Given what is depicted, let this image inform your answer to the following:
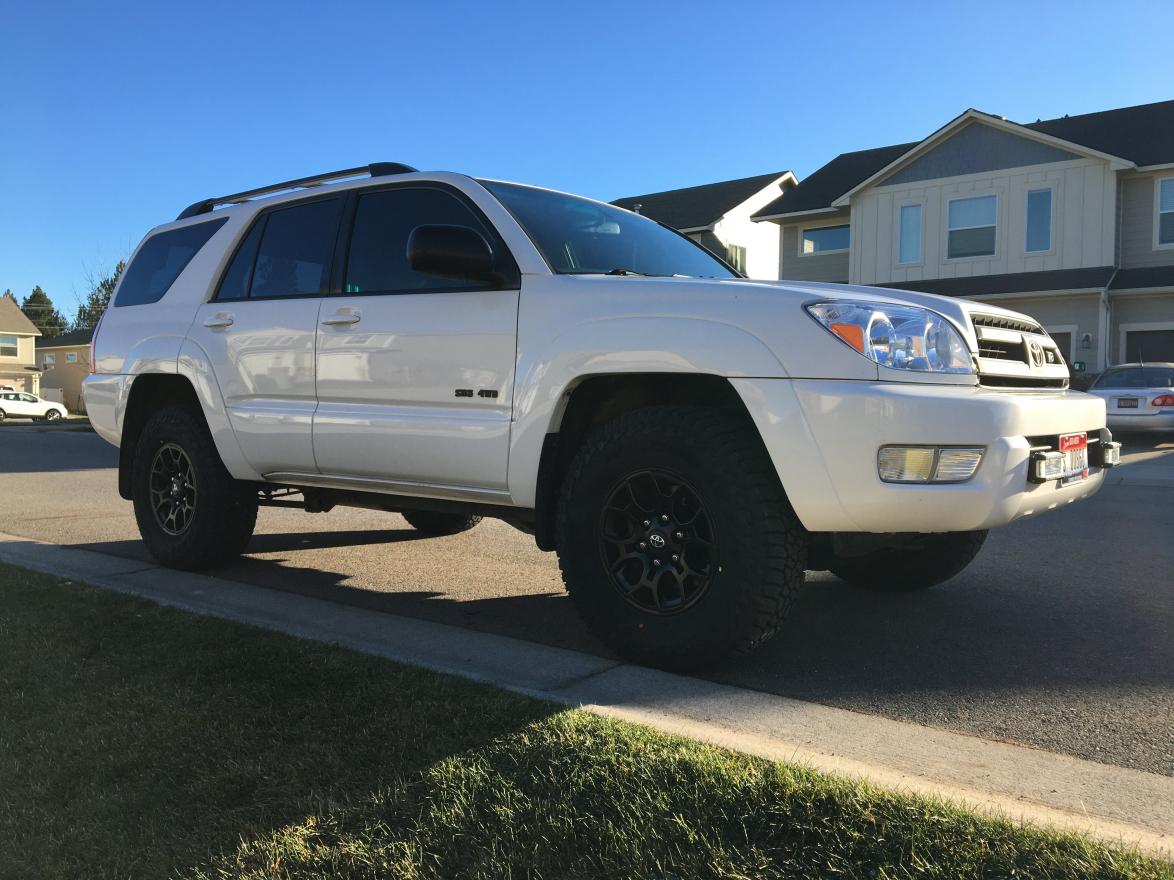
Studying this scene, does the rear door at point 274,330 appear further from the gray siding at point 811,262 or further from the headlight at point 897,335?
the gray siding at point 811,262

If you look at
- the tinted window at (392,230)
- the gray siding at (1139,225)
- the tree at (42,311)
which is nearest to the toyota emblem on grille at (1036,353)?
the tinted window at (392,230)

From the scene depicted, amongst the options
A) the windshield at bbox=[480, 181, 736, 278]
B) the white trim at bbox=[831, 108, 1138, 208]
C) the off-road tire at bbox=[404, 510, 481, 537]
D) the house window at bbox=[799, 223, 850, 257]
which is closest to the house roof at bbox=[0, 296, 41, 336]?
the house window at bbox=[799, 223, 850, 257]

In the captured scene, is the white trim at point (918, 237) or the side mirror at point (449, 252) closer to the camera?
the side mirror at point (449, 252)

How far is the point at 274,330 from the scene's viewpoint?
4.95 m

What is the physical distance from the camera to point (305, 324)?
4.80 meters

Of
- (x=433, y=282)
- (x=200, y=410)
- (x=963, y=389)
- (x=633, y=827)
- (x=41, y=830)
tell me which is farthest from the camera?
(x=200, y=410)

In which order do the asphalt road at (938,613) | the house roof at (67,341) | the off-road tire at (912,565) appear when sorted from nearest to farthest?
the asphalt road at (938,613) → the off-road tire at (912,565) → the house roof at (67,341)

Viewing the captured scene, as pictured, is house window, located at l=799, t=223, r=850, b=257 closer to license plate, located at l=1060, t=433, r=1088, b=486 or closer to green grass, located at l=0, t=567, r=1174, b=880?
license plate, located at l=1060, t=433, r=1088, b=486

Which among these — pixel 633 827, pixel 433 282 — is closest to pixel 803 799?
pixel 633 827

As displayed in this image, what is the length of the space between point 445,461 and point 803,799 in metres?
2.33

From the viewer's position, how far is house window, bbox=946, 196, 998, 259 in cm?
2331

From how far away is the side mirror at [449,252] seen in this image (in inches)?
A: 156

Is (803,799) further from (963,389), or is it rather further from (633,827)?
(963,389)

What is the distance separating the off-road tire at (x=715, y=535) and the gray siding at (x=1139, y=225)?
22527mm
